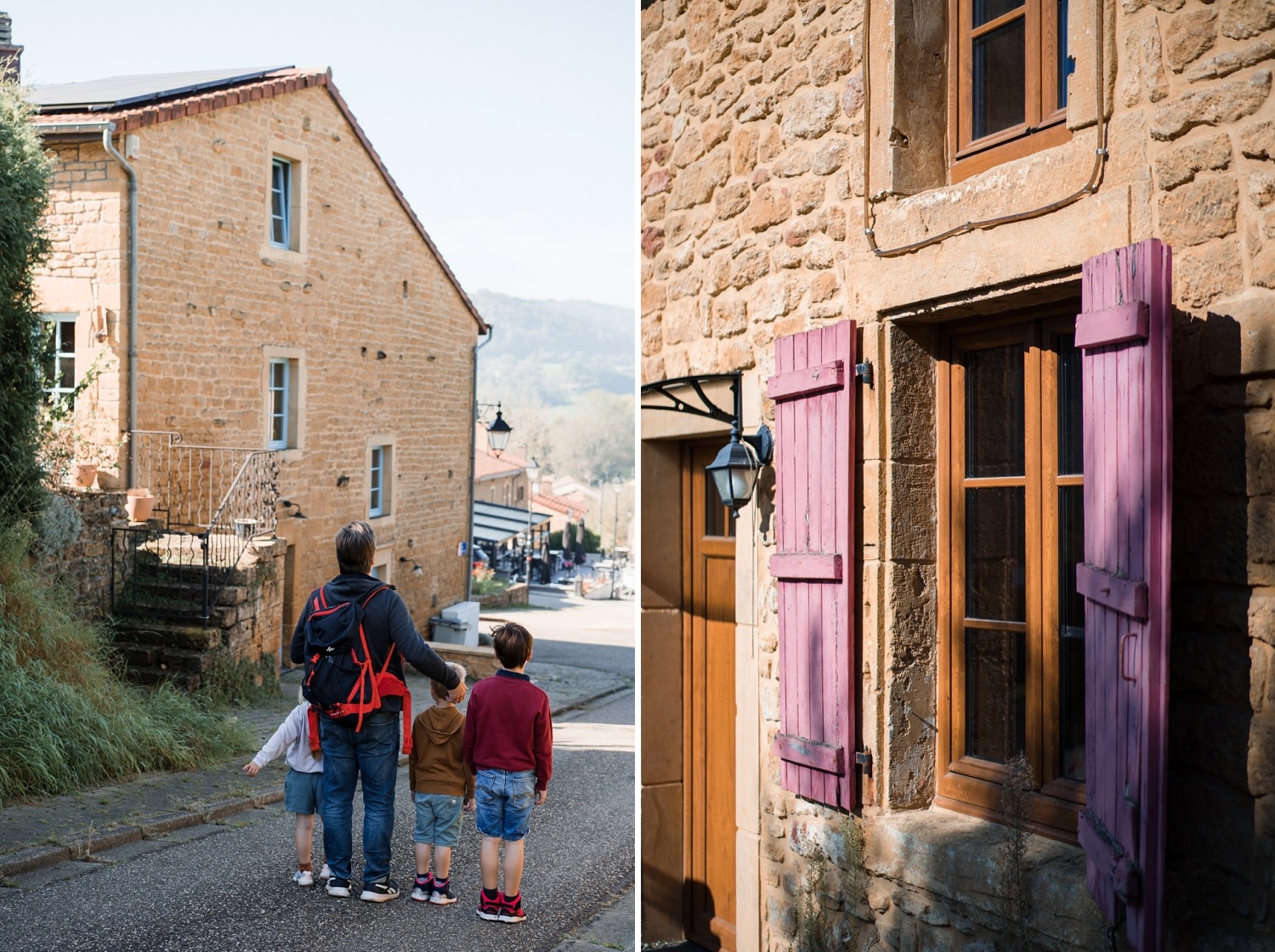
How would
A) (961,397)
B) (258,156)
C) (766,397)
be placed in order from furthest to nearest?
(258,156) → (766,397) → (961,397)

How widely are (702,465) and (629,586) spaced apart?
25129 millimetres

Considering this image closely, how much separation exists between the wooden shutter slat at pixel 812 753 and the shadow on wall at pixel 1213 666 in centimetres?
103

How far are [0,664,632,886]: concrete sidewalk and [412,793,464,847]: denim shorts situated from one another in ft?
5.59

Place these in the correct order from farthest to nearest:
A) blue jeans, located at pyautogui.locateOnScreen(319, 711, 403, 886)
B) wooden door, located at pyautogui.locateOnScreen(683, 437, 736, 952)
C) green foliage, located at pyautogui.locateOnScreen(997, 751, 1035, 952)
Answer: wooden door, located at pyautogui.locateOnScreen(683, 437, 736, 952) < blue jeans, located at pyautogui.locateOnScreen(319, 711, 403, 886) < green foliage, located at pyautogui.locateOnScreen(997, 751, 1035, 952)

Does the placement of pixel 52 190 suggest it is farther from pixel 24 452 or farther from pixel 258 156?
pixel 24 452

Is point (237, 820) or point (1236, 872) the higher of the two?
point (1236, 872)

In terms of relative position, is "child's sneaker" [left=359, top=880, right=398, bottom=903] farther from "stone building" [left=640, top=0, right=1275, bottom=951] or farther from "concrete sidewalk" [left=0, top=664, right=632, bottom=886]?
"concrete sidewalk" [left=0, top=664, right=632, bottom=886]

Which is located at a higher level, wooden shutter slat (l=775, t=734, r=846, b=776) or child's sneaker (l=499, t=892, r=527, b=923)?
wooden shutter slat (l=775, t=734, r=846, b=776)

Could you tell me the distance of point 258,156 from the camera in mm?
11570

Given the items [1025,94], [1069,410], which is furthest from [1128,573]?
[1025,94]

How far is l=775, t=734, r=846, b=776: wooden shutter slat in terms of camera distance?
322cm

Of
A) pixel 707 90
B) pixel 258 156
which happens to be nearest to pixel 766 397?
pixel 707 90

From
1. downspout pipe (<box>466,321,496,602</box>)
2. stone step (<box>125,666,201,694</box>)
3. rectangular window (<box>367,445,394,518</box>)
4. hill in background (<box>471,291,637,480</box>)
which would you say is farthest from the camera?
hill in background (<box>471,291,637,480</box>)

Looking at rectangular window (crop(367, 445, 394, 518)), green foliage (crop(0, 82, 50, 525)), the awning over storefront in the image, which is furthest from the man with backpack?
the awning over storefront
